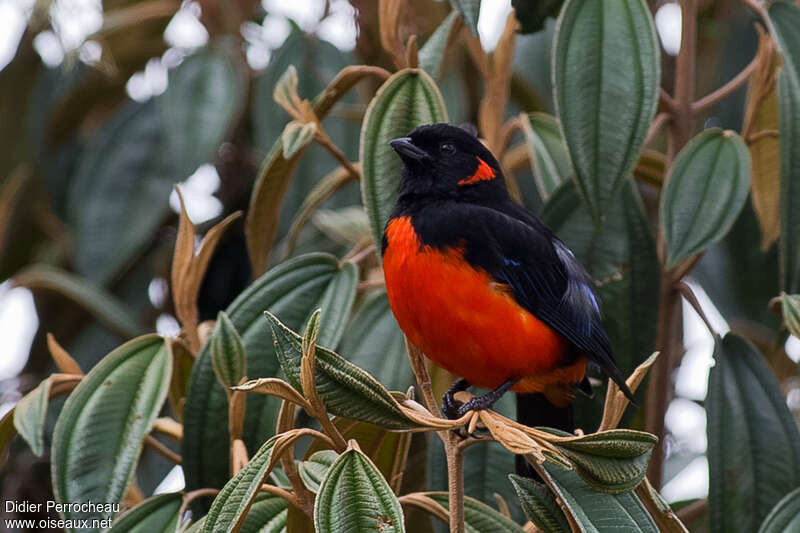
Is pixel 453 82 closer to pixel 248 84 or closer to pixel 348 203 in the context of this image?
pixel 348 203

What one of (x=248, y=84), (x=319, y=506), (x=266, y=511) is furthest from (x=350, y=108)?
(x=319, y=506)

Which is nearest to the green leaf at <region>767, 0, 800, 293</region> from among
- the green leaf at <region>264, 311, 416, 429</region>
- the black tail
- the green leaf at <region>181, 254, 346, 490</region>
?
the black tail

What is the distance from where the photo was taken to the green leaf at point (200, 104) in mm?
2846

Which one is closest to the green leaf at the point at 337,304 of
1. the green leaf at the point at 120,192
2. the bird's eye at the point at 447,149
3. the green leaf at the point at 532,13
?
the bird's eye at the point at 447,149

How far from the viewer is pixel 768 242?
95.1 inches

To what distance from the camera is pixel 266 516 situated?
1767 millimetres

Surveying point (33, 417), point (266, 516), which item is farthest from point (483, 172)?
point (33, 417)

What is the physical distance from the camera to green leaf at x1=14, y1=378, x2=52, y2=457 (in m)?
1.79

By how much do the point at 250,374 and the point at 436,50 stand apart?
0.78 meters

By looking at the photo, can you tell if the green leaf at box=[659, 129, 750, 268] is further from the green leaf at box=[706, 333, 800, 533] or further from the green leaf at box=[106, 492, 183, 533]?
the green leaf at box=[106, 492, 183, 533]

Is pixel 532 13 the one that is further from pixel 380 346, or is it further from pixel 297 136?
pixel 380 346

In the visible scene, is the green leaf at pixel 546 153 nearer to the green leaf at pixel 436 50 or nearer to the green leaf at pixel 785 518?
the green leaf at pixel 436 50

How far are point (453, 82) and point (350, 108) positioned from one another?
0.98 ft

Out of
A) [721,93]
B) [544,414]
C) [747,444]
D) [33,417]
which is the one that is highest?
[721,93]
